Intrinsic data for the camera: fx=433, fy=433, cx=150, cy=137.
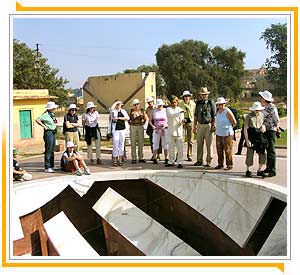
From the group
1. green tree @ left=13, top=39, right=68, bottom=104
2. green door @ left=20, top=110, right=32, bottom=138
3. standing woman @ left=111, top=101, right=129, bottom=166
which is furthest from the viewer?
green tree @ left=13, top=39, right=68, bottom=104

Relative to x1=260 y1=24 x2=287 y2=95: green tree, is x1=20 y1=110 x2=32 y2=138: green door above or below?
below

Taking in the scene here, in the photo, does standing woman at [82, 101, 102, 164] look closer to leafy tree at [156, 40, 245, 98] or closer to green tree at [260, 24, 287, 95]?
green tree at [260, 24, 287, 95]

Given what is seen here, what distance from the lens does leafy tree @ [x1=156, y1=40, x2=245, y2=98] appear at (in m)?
22.4

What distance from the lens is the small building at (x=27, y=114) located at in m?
13.7

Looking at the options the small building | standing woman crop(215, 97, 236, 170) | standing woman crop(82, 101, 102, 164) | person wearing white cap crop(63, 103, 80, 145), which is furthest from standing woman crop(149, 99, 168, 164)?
the small building

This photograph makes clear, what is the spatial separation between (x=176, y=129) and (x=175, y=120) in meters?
0.17

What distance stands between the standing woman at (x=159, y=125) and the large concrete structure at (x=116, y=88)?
147 inches

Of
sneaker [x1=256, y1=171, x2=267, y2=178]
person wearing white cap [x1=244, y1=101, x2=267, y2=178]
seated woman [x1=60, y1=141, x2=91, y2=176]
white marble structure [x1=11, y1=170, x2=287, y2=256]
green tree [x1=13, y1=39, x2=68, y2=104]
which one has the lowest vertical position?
white marble structure [x1=11, y1=170, x2=287, y2=256]

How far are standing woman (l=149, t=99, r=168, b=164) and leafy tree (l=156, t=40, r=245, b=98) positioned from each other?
42.2 ft

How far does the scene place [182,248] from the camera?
23.7 ft

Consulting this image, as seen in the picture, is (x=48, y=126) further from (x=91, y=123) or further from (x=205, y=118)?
(x=205, y=118)

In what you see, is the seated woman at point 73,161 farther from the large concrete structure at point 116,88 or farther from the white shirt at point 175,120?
the large concrete structure at point 116,88
